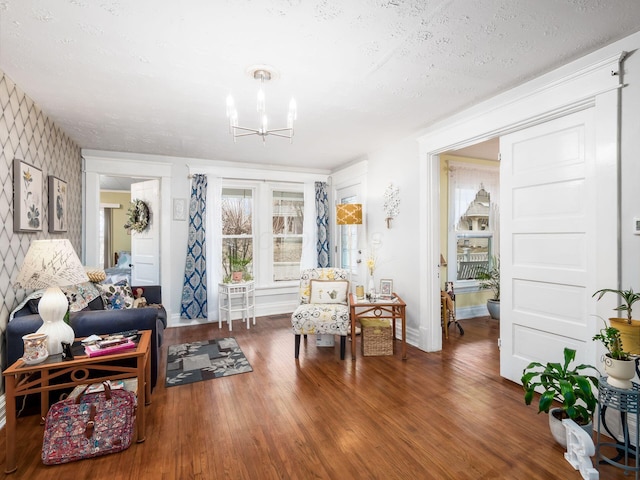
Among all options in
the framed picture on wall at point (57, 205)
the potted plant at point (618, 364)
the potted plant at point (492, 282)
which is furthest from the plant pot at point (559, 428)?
the framed picture on wall at point (57, 205)

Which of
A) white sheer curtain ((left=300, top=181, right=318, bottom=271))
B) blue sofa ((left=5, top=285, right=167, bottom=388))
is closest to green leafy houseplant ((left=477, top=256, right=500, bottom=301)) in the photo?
white sheer curtain ((left=300, top=181, right=318, bottom=271))

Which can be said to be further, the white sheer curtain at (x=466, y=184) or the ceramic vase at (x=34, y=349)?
the white sheer curtain at (x=466, y=184)

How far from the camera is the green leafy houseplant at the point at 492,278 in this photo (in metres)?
4.89

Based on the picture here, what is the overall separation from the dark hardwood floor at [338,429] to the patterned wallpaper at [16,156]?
1.02 meters

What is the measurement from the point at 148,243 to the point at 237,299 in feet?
5.09

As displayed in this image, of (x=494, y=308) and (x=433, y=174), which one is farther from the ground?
(x=433, y=174)

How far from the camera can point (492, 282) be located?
4945mm

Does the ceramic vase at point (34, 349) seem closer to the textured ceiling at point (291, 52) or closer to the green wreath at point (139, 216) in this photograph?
the textured ceiling at point (291, 52)

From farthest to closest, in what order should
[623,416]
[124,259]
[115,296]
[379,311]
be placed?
[124,259]
[379,311]
[115,296]
[623,416]

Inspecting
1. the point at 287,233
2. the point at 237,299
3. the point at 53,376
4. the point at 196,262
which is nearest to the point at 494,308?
the point at 287,233

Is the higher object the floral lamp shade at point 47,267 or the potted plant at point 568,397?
the floral lamp shade at point 47,267

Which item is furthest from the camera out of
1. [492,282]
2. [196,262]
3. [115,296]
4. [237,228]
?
[237,228]

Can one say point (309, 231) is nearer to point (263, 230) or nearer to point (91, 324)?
point (263, 230)

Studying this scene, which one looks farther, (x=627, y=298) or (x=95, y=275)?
(x=95, y=275)
